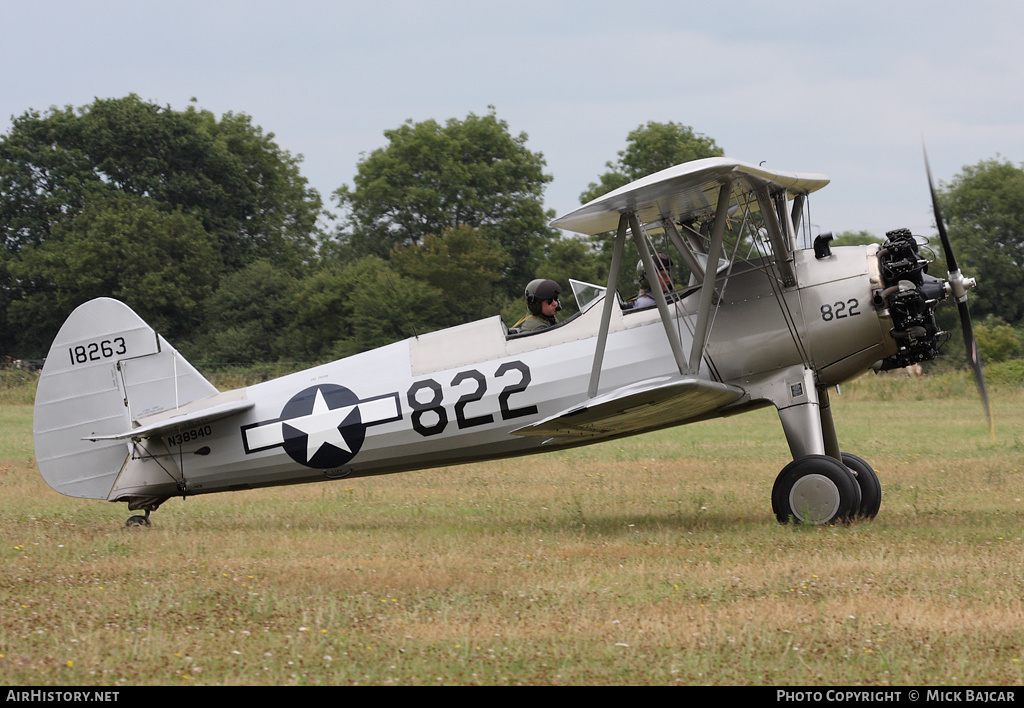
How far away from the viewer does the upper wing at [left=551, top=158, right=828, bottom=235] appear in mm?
7898

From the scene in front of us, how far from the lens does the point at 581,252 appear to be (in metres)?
43.1

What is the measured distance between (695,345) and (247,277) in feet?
129

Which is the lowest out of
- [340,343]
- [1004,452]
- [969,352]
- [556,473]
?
[1004,452]

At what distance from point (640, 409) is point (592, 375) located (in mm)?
679

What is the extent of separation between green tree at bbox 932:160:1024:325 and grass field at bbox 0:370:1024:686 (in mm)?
20181

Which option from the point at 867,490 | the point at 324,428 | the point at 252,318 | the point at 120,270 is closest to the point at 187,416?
the point at 324,428

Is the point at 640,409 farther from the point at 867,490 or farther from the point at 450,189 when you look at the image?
the point at 450,189

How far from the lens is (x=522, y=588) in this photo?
643 centimetres

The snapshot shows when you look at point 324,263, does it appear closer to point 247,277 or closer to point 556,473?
point 247,277

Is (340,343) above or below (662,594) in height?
above

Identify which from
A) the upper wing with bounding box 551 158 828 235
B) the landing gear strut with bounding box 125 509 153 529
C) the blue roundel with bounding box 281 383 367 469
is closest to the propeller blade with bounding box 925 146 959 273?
the upper wing with bounding box 551 158 828 235

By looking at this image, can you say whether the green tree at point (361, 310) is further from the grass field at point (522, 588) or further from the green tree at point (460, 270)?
the grass field at point (522, 588)

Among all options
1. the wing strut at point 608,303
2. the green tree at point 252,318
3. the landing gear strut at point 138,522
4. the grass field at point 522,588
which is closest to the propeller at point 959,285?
the grass field at point 522,588
